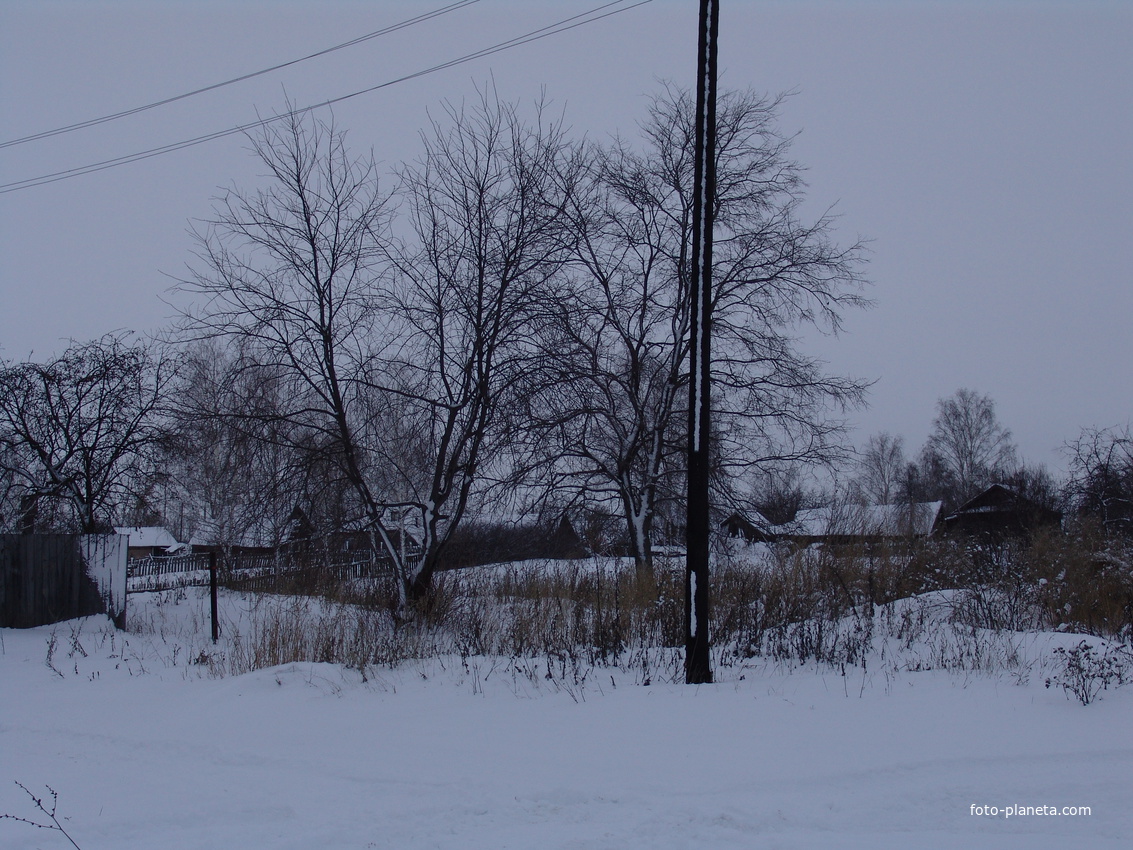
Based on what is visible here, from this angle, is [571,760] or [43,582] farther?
[43,582]

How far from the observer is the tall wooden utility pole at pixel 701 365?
7.30 m

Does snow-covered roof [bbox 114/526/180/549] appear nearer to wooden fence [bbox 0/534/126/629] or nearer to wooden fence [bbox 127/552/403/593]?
wooden fence [bbox 127/552/403/593]

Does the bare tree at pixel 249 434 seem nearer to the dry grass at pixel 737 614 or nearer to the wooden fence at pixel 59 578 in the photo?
the dry grass at pixel 737 614

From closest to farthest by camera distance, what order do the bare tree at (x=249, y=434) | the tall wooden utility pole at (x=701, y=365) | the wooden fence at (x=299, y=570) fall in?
the tall wooden utility pole at (x=701, y=365) < the bare tree at (x=249, y=434) < the wooden fence at (x=299, y=570)

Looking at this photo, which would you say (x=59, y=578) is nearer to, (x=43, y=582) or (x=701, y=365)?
(x=43, y=582)

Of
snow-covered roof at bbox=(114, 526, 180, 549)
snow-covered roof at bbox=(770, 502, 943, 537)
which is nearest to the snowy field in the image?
snow-covered roof at bbox=(770, 502, 943, 537)

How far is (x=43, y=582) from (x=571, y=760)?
11.9 meters

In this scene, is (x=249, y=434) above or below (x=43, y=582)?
above

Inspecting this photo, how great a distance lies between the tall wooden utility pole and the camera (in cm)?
730

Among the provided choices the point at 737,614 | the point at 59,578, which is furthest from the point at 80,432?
the point at 737,614

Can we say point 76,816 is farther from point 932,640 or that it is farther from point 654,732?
point 932,640

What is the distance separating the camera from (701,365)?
743 centimetres

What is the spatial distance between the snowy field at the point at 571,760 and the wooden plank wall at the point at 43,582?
545cm

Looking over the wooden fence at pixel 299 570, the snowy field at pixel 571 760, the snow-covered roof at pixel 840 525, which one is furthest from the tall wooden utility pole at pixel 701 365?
the snow-covered roof at pixel 840 525
